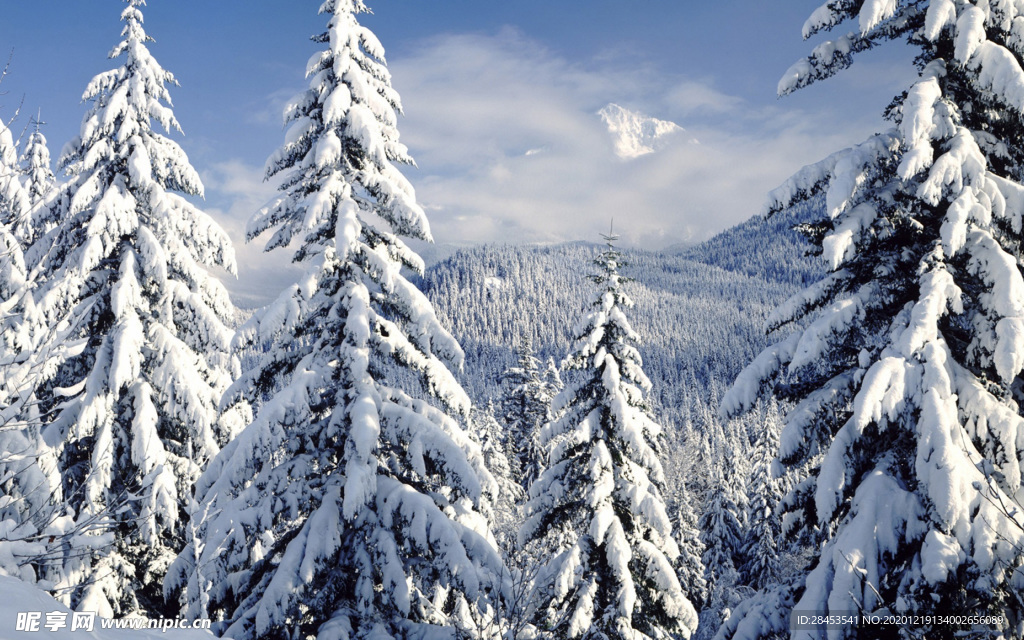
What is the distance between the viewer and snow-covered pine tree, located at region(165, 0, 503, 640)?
9.14 meters

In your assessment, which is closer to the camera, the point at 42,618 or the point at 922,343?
the point at 42,618

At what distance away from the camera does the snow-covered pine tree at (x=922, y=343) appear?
635 cm

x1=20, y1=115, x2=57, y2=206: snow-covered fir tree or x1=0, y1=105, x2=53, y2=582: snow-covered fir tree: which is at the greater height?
x1=20, y1=115, x2=57, y2=206: snow-covered fir tree

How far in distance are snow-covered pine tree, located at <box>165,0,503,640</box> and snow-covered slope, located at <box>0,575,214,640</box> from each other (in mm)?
2920

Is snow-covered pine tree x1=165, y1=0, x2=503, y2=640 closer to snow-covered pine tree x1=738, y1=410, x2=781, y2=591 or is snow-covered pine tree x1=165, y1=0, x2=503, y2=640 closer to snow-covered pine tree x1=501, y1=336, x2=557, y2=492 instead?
snow-covered pine tree x1=738, y1=410, x2=781, y2=591

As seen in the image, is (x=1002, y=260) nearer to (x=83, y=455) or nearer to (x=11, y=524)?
(x=11, y=524)

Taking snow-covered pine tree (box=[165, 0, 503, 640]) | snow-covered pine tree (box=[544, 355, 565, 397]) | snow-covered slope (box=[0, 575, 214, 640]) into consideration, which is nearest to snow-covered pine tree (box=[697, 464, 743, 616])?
snow-covered pine tree (box=[544, 355, 565, 397])

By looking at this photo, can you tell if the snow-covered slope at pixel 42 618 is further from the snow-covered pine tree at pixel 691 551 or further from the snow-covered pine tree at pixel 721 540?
the snow-covered pine tree at pixel 721 540

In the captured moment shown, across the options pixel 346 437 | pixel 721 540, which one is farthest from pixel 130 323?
pixel 721 540

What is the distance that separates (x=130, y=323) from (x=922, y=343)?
1335 centimetres

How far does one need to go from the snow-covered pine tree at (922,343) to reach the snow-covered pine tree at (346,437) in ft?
15.5

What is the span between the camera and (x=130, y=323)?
12.2 meters

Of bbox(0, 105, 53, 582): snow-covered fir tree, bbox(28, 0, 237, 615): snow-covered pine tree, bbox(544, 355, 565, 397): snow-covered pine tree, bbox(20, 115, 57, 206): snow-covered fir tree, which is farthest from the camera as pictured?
bbox(544, 355, 565, 397): snow-covered pine tree

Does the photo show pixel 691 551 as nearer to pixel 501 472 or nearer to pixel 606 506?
pixel 501 472
